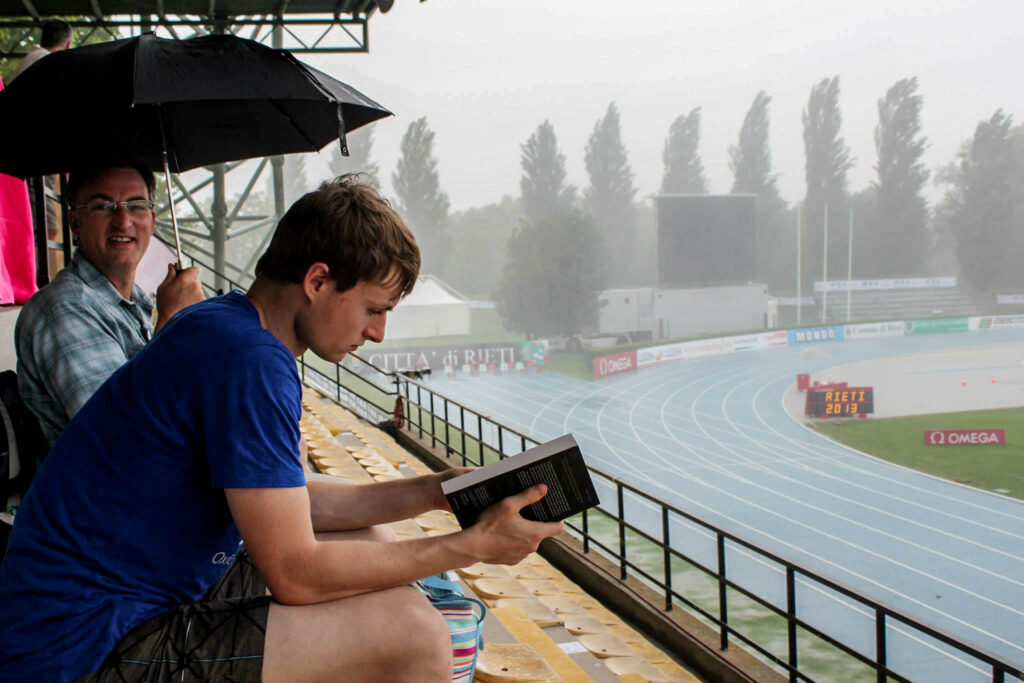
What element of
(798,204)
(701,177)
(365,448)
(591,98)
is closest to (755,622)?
(365,448)

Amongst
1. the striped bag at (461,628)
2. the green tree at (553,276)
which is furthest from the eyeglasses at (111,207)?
the green tree at (553,276)

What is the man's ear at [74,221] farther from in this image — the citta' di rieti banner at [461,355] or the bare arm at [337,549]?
the citta' di rieti banner at [461,355]

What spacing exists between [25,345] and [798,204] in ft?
128

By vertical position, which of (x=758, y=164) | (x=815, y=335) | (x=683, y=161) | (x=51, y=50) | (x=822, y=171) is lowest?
(x=815, y=335)

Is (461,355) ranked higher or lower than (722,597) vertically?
lower

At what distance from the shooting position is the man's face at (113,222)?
54.7 inches

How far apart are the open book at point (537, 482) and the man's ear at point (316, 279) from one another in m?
0.26

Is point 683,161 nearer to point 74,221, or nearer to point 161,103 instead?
point 161,103

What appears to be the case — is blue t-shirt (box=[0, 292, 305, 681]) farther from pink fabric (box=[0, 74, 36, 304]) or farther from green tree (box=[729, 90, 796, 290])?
green tree (box=[729, 90, 796, 290])

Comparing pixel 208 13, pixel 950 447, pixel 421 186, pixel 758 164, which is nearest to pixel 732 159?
pixel 758 164

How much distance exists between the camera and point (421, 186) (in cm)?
3678

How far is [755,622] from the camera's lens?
452 inches

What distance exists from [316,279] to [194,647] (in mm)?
382

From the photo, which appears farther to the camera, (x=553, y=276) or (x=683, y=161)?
(x=683, y=161)
